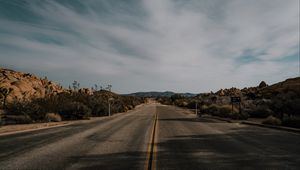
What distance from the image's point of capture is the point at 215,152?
1131 cm

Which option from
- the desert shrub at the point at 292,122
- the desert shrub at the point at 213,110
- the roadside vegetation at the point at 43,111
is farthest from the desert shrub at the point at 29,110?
the desert shrub at the point at 292,122

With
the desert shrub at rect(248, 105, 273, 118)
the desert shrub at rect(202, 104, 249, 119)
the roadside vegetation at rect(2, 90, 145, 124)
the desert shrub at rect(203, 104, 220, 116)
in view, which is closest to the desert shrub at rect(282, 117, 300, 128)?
the desert shrub at rect(202, 104, 249, 119)

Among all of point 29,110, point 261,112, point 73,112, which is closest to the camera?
point 29,110

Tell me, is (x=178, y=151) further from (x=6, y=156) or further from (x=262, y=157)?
(x=6, y=156)

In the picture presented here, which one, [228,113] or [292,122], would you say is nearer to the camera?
[292,122]

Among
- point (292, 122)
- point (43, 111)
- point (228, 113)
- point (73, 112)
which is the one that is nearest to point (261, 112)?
point (228, 113)

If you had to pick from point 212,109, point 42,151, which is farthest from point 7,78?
point 42,151

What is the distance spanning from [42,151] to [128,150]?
326cm

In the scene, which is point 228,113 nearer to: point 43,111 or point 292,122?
point 292,122

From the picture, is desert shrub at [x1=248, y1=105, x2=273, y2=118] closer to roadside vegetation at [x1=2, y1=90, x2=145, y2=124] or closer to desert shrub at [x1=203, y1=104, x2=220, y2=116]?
desert shrub at [x1=203, y1=104, x2=220, y2=116]

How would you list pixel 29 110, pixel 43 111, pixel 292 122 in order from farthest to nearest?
pixel 43 111, pixel 29 110, pixel 292 122

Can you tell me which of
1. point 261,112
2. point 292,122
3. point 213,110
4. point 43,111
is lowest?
point 292,122

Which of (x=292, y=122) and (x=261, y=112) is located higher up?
(x=261, y=112)

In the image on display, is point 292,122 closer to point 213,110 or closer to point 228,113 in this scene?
point 228,113
